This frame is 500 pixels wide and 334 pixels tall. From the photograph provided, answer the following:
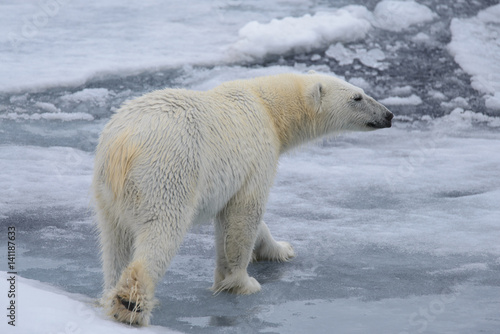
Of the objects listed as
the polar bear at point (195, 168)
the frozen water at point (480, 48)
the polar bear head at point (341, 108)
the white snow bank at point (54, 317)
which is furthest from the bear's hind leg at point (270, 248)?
the frozen water at point (480, 48)

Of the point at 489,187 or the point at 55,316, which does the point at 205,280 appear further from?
the point at 489,187

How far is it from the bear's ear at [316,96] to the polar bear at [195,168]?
0.04 feet

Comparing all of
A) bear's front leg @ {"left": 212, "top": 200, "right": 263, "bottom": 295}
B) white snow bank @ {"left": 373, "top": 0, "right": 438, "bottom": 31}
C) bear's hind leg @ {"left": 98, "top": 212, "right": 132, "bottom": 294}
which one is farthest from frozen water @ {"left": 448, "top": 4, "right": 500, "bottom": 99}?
bear's hind leg @ {"left": 98, "top": 212, "right": 132, "bottom": 294}

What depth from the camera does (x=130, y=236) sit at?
3701 mm

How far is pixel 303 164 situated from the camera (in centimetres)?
697

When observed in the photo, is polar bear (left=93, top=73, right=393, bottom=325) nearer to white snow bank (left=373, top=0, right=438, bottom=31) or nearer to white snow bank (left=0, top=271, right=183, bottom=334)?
white snow bank (left=0, top=271, right=183, bottom=334)

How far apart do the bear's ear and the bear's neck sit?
0.04 meters

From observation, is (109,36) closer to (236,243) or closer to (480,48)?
(480,48)

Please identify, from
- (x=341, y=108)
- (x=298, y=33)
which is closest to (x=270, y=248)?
(x=341, y=108)

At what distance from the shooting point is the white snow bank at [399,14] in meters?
10.3

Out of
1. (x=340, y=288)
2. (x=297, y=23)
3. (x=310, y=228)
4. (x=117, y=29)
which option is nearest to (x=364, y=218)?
(x=310, y=228)

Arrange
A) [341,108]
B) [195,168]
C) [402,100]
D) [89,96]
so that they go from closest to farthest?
[195,168], [341,108], [89,96], [402,100]

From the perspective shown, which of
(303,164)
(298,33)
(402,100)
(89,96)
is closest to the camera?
(303,164)

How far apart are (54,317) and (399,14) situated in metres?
8.71
